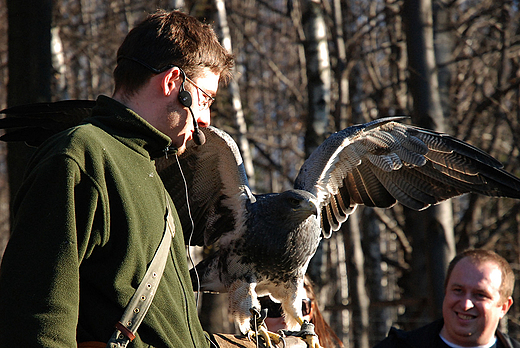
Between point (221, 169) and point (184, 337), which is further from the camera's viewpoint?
point (221, 169)

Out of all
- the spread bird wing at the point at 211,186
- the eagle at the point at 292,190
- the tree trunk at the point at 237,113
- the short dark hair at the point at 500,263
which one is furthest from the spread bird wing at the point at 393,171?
the tree trunk at the point at 237,113

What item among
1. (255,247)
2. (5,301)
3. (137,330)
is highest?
(5,301)

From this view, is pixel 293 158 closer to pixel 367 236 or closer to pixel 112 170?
pixel 367 236

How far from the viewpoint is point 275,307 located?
4.50 m

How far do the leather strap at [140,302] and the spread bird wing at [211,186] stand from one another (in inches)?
90.9

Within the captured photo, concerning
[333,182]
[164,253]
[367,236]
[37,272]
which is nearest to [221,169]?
[333,182]

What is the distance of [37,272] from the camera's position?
1388mm

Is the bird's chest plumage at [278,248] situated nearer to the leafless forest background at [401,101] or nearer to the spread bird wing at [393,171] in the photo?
the spread bird wing at [393,171]

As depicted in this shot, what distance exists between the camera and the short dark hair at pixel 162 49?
1.89 meters

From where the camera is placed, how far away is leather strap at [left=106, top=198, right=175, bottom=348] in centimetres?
155

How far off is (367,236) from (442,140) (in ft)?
20.1

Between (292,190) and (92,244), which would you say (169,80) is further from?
(292,190)

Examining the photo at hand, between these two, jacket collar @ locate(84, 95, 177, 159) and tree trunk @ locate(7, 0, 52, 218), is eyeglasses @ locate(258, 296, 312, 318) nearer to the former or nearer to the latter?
tree trunk @ locate(7, 0, 52, 218)

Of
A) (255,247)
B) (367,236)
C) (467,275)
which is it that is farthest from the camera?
(367,236)
